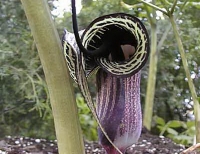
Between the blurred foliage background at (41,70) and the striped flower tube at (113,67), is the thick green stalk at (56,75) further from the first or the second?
the blurred foliage background at (41,70)

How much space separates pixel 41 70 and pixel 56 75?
1.75ft

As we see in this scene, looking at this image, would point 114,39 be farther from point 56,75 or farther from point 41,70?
point 41,70

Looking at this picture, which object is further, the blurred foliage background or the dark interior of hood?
the blurred foliage background

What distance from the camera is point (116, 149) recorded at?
32 centimetres

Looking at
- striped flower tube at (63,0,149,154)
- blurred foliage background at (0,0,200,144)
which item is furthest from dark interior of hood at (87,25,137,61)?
blurred foliage background at (0,0,200,144)

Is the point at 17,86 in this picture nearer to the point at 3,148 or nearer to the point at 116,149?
the point at 3,148

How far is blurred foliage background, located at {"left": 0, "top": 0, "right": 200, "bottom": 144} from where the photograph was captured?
74cm

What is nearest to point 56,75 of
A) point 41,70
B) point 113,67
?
point 113,67

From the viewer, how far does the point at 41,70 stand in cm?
83

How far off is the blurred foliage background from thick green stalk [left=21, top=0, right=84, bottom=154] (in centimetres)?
36

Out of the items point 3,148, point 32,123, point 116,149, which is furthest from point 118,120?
point 32,123

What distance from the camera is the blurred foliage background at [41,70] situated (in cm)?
74

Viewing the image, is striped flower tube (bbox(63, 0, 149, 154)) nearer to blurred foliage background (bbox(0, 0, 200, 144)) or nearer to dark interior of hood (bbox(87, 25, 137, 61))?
dark interior of hood (bbox(87, 25, 137, 61))

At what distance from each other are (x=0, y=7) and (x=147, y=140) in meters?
0.40
